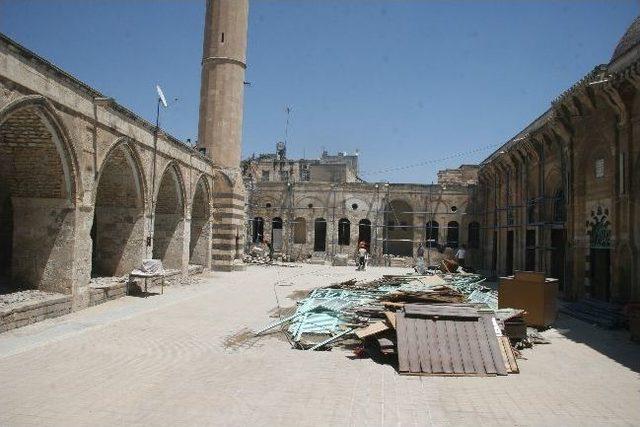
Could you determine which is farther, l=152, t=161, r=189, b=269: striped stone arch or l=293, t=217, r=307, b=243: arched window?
l=293, t=217, r=307, b=243: arched window

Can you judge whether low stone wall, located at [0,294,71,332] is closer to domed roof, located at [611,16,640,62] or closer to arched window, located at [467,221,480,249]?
domed roof, located at [611,16,640,62]

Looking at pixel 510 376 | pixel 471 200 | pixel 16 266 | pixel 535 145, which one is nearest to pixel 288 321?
pixel 510 376

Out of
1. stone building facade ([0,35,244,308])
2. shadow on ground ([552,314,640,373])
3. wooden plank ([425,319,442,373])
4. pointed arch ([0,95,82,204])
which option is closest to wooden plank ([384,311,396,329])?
wooden plank ([425,319,442,373])

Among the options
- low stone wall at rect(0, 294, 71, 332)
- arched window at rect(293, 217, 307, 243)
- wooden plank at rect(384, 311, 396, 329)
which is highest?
arched window at rect(293, 217, 307, 243)

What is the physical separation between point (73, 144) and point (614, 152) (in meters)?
13.0

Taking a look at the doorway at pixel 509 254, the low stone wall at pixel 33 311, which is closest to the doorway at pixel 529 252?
the doorway at pixel 509 254

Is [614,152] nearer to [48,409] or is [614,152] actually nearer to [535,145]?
[535,145]

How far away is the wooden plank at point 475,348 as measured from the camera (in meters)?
6.88

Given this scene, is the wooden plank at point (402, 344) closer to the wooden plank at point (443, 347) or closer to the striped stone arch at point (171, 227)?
the wooden plank at point (443, 347)

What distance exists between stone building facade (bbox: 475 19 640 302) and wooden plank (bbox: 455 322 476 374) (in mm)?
5847

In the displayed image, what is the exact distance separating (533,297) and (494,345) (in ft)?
11.5

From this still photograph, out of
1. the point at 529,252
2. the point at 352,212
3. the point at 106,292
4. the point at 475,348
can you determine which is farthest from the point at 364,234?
the point at 475,348

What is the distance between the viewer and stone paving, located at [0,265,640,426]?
5.11 m

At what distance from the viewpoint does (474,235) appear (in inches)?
1226
